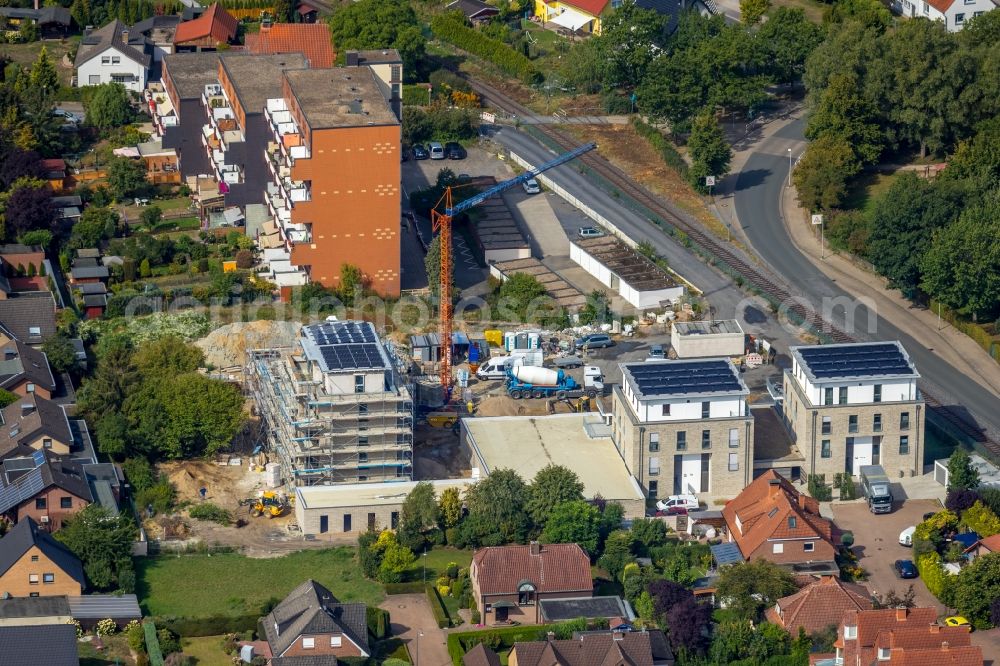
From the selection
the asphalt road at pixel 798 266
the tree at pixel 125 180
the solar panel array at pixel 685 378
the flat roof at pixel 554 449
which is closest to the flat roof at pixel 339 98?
the tree at pixel 125 180

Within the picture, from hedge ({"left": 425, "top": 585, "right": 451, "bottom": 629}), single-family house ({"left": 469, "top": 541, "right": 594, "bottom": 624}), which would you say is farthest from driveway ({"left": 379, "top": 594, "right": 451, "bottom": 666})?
single-family house ({"left": 469, "top": 541, "right": 594, "bottom": 624})

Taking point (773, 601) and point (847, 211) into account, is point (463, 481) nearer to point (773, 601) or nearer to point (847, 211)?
point (773, 601)

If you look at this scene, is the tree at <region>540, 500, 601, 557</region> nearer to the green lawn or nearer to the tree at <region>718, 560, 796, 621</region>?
the tree at <region>718, 560, 796, 621</region>

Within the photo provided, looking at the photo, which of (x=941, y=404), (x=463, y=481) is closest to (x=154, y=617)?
(x=463, y=481)

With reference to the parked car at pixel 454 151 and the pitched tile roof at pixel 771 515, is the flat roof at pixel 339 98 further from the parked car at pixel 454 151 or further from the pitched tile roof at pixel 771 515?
the pitched tile roof at pixel 771 515

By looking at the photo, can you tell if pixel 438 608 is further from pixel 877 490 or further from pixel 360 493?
pixel 877 490
